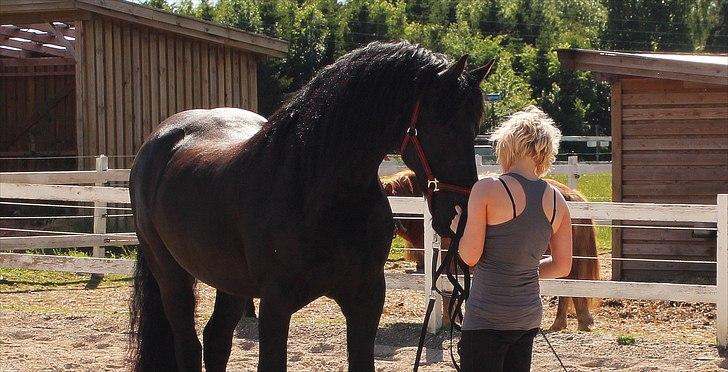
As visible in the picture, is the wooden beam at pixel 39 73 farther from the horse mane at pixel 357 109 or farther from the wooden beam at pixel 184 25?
the horse mane at pixel 357 109

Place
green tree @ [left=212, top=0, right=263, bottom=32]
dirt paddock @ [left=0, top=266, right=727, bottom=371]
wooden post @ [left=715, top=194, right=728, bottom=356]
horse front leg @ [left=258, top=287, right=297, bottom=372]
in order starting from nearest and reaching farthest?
horse front leg @ [left=258, top=287, right=297, bottom=372], dirt paddock @ [left=0, top=266, right=727, bottom=371], wooden post @ [left=715, top=194, right=728, bottom=356], green tree @ [left=212, top=0, right=263, bottom=32]

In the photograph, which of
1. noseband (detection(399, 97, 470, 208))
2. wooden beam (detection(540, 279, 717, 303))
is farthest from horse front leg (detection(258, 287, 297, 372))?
wooden beam (detection(540, 279, 717, 303))

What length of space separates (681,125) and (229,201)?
7.58m

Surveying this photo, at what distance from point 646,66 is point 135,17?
720 cm

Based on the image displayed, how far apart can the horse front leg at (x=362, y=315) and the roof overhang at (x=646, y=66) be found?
672 centimetres

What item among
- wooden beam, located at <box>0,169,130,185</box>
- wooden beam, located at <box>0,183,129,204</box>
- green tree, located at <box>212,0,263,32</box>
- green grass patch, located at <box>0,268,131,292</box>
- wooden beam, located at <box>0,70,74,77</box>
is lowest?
green grass patch, located at <box>0,268,131,292</box>

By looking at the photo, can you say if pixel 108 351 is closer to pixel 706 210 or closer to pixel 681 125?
pixel 706 210

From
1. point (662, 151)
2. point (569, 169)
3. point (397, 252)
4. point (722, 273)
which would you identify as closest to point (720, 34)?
point (569, 169)

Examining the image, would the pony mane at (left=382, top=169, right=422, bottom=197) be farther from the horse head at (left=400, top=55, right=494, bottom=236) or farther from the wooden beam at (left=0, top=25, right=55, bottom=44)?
the wooden beam at (left=0, top=25, right=55, bottom=44)

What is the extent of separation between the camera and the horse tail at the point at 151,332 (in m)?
5.51

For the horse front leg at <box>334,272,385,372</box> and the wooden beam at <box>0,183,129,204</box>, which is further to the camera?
the wooden beam at <box>0,183,129,204</box>

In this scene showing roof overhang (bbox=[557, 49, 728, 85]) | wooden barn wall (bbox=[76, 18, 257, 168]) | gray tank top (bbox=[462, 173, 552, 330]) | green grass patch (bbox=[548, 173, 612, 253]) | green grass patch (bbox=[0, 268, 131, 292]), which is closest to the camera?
gray tank top (bbox=[462, 173, 552, 330])

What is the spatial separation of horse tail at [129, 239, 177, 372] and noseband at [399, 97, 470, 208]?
2201mm

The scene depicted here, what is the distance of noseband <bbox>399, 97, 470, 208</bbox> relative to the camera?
3.67 m
